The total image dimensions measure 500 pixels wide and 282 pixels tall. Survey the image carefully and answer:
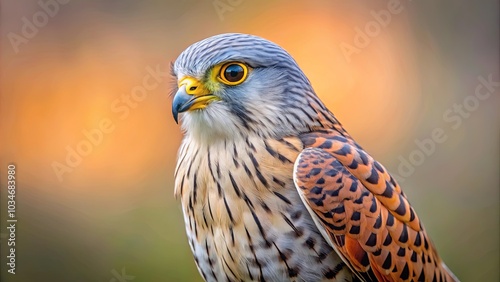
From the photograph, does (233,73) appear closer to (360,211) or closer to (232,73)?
(232,73)

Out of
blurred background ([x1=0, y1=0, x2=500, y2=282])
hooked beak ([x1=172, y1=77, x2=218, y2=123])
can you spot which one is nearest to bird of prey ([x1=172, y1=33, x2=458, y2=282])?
hooked beak ([x1=172, y1=77, x2=218, y2=123])

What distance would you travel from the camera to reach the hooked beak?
1.86 meters

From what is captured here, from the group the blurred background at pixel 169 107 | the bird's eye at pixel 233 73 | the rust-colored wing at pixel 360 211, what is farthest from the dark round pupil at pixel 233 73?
the blurred background at pixel 169 107

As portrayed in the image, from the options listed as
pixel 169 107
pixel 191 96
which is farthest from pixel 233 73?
pixel 169 107

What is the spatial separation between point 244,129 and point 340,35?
60.5 inches

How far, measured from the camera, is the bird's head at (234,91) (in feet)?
6.17

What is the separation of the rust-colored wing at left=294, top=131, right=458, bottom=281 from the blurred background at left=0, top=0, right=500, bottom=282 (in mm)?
1366

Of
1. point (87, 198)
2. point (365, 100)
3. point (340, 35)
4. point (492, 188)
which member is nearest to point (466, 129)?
point (492, 188)

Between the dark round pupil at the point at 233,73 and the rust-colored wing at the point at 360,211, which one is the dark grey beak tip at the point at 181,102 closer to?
the dark round pupil at the point at 233,73

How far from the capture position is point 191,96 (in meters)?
1.89

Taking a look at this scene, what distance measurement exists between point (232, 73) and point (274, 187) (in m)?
0.37

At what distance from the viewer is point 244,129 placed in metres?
1.92

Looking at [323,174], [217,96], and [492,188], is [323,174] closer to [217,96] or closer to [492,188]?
[217,96]

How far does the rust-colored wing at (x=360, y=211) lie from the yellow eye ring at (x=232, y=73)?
28cm
